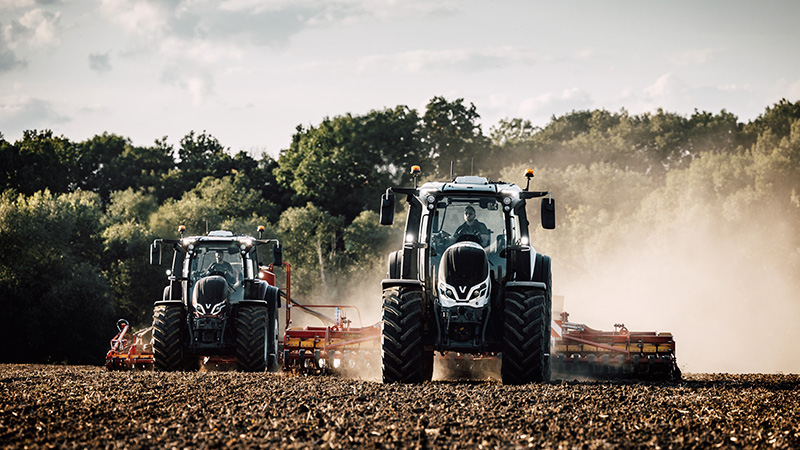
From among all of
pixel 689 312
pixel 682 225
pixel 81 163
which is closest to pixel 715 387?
pixel 689 312

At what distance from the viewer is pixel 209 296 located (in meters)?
18.5

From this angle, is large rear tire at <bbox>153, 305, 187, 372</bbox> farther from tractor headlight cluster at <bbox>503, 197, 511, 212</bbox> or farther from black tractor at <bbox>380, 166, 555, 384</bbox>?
tractor headlight cluster at <bbox>503, 197, 511, 212</bbox>

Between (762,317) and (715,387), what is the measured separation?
20338 mm

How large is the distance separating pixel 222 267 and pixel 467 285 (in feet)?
26.6

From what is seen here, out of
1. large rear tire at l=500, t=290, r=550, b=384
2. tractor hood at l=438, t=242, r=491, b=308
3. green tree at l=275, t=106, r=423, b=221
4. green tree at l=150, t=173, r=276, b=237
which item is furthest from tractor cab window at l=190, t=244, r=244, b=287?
green tree at l=275, t=106, r=423, b=221

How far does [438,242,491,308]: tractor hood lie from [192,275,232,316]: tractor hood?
6.48 meters

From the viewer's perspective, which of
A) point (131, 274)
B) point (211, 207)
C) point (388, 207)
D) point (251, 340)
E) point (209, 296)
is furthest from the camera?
point (211, 207)

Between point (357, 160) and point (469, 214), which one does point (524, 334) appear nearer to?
point (469, 214)

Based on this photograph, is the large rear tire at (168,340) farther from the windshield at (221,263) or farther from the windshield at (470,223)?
the windshield at (470,223)

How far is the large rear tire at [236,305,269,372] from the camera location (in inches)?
724

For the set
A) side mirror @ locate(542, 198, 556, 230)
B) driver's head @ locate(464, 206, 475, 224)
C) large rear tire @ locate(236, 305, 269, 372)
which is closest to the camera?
side mirror @ locate(542, 198, 556, 230)

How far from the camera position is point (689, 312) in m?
36.8

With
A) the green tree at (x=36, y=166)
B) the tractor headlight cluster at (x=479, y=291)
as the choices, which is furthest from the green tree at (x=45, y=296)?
the tractor headlight cluster at (x=479, y=291)

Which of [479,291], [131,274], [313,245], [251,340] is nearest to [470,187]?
[479,291]
